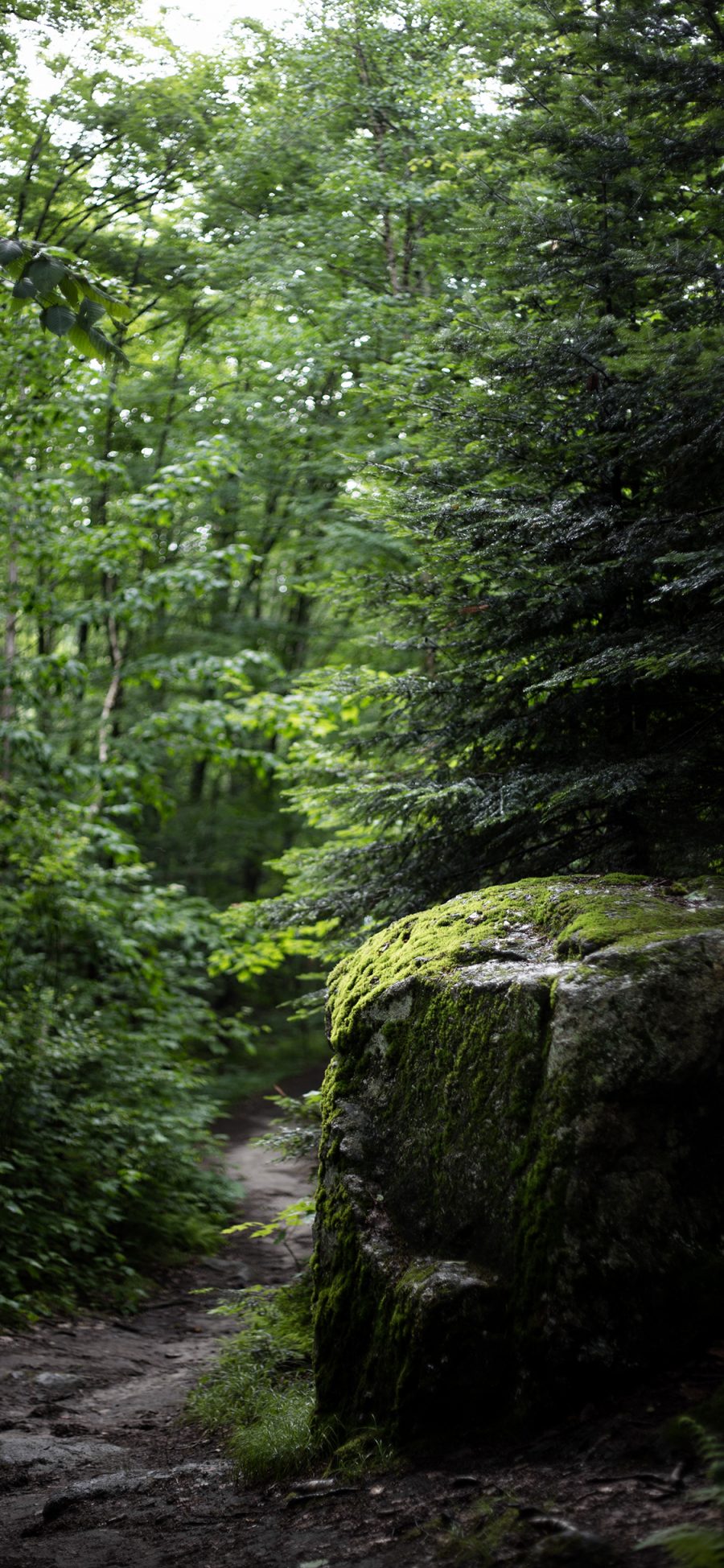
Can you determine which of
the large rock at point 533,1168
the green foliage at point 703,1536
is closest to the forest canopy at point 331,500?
the large rock at point 533,1168

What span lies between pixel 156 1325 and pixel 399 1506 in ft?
16.2

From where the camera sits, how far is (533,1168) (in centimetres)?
333

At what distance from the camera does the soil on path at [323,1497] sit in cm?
260

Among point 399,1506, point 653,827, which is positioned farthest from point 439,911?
point 399,1506

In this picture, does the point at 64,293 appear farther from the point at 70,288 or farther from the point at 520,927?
the point at 520,927

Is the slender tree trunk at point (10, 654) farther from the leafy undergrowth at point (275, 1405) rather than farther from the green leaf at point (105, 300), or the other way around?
the green leaf at point (105, 300)

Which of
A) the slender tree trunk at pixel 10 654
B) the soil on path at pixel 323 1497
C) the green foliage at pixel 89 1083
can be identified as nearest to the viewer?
the soil on path at pixel 323 1497

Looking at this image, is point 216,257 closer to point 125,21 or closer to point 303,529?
point 125,21

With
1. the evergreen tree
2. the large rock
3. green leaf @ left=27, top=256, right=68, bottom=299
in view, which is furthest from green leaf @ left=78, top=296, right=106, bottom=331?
the large rock

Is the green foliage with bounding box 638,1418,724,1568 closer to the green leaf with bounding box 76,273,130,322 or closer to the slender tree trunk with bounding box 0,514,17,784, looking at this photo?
the green leaf with bounding box 76,273,130,322

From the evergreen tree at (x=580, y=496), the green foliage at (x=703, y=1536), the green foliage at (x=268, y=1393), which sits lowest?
the green foliage at (x=268, y=1393)

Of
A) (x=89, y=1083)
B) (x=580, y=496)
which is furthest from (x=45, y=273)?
(x=89, y=1083)

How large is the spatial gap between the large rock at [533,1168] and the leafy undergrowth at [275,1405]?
15cm

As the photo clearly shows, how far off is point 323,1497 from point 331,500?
974 cm
